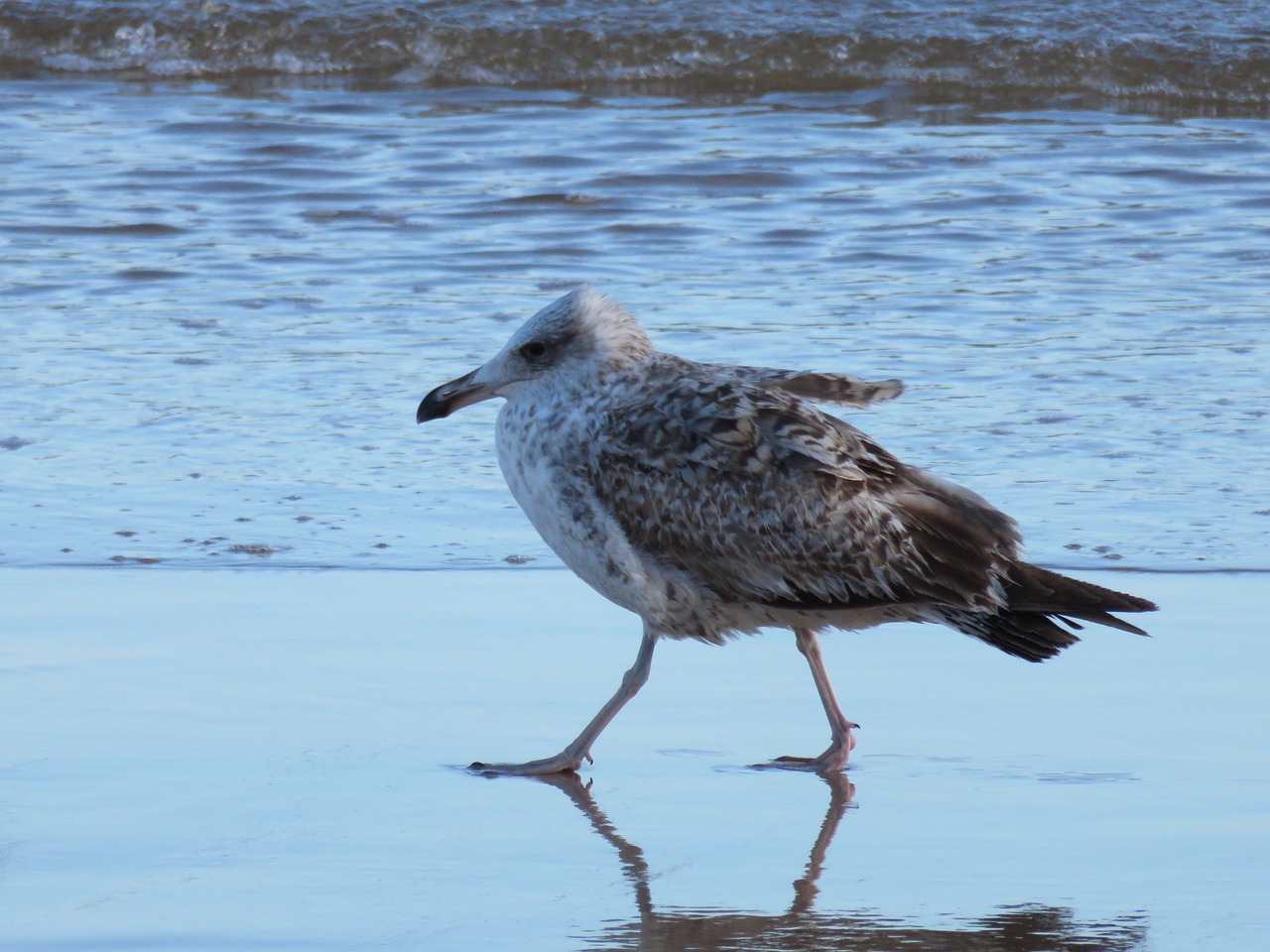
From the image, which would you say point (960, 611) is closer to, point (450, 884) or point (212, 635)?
point (450, 884)

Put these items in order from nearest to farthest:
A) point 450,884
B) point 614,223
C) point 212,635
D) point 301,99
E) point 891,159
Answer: point 450,884 → point 212,635 → point 614,223 → point 891,159 → point 301,99

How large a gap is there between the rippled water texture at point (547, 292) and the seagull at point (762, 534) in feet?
4.46

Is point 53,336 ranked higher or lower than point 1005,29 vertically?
lower

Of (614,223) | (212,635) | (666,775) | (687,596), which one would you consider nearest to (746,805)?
(666,775)

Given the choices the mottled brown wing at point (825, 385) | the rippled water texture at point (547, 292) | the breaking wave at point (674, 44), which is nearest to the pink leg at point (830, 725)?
the mottled brown wing at point (825, 385)

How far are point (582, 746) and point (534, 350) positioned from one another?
3.24 ft

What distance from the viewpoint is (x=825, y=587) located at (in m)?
4.48

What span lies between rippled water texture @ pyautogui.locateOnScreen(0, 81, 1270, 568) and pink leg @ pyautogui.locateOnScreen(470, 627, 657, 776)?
143cm

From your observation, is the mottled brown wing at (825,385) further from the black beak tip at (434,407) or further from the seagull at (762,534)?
the black beak tip at (434,407)

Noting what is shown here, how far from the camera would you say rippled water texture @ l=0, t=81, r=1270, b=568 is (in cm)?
631

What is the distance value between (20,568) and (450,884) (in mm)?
2485

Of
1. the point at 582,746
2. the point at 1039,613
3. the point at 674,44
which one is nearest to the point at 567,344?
the point at 582,746

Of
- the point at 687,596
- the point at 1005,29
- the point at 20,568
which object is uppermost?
the point at 1005,29

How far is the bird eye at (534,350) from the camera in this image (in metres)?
4.80
